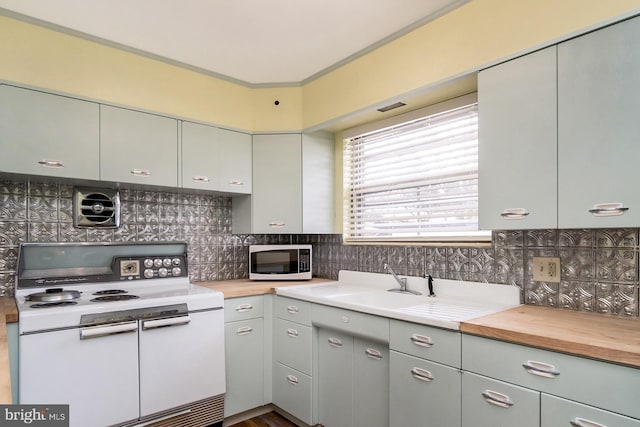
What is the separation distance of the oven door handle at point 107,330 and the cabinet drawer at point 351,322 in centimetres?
101

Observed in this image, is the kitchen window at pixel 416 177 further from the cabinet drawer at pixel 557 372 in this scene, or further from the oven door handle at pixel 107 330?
the oven door handle at pixel 107 330

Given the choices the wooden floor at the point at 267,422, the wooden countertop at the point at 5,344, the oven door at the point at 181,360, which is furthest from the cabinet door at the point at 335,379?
the wooden countertop at the point at 5,344

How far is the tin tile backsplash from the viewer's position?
1.63m

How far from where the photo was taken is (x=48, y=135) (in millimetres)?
2057

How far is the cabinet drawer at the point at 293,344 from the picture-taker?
7.63ft

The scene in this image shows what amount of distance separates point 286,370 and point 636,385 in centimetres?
188

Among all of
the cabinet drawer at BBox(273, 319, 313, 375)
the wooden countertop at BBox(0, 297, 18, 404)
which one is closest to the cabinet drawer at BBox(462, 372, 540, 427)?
the cabinet drawer at BBox(273, 319, 313, 375)

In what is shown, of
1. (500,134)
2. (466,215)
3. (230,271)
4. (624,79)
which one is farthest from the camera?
(230,271)

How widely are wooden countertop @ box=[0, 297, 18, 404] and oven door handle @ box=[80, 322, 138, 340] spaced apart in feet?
0.97

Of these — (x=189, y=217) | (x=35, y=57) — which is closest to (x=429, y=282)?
Answer: (x=189, y=217)

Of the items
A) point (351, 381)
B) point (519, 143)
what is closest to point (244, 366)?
point (351, 381)

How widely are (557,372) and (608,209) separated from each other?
2.09ft

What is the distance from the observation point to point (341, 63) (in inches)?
102

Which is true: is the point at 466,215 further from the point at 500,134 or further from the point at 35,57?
the point at 35,57
